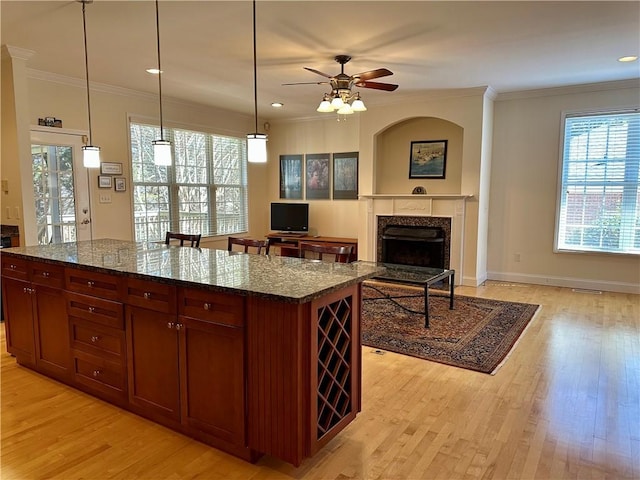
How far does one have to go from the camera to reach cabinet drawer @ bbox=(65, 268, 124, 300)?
8.11 feet

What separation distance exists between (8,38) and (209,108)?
10.6 feet

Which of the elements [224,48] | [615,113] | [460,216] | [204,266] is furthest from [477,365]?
[615,113]

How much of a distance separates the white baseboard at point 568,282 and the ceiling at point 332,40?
101 inches

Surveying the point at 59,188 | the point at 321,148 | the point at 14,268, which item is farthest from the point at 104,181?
the point at 321,148

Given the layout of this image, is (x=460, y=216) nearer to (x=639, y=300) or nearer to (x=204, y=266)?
(x=639, y=300)

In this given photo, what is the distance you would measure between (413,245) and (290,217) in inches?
92.9

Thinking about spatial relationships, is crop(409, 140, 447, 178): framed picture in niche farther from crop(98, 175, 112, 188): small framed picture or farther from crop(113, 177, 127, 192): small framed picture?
crop(98, 175, 112, 188): small framed picture

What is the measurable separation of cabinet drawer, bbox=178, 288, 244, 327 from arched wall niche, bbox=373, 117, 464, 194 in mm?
4946

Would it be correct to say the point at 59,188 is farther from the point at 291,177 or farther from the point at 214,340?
the point at 214,340

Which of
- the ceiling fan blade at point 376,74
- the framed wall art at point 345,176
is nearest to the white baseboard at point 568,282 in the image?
the framed wall art at point 345,176

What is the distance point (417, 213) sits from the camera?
619 cm

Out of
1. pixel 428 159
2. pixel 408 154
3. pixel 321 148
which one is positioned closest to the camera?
pixel 428 159

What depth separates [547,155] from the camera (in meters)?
5.85

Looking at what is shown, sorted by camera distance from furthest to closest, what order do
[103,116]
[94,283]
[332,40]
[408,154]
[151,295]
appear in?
[408,154] < [103,116] < [332,40] < [94,283] < [151,295]
